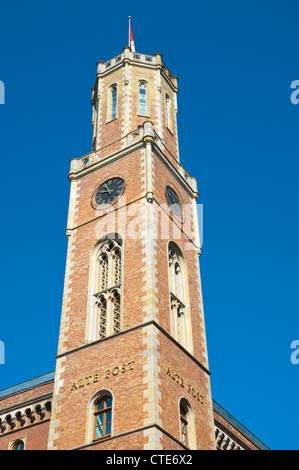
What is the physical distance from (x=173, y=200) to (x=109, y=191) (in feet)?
12.5

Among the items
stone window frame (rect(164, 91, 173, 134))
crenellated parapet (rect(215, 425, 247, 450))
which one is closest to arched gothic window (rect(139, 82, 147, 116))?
stone window frame (rect(164, 91, 173, 134))

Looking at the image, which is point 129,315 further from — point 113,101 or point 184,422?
point 113,101

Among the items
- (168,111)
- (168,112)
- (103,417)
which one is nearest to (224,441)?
(103,417)

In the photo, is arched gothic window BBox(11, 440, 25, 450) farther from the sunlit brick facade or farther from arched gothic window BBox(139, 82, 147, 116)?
arched gothic window BBox(139, 82, 147, 116)

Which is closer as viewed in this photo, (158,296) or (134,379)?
(134,379)

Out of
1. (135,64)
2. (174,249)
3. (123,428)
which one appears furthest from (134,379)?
(135,64)

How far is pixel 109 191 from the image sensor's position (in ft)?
124

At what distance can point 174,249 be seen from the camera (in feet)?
119

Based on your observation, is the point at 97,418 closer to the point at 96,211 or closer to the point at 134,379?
the point at 134,379

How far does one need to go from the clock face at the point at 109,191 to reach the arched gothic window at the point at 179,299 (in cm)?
433

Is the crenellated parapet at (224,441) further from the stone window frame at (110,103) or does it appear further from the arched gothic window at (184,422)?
the stone window frame at (110,103)
